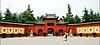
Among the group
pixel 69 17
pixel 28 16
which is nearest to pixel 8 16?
pixel 28 16

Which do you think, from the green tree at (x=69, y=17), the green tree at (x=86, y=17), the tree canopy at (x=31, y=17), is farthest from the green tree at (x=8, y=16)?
the green tree at (x=86, y=17)

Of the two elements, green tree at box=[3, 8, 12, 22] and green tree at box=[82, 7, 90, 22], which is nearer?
green tree at box=[3, 8, 12, 22]

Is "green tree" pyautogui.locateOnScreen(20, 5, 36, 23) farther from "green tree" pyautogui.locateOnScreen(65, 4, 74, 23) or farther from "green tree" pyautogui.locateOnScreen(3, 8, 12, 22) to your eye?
"green tree" pyautogui.locateOnScreen(65, 4, 74, 23)

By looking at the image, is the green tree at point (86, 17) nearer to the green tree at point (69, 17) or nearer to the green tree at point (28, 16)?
the green tree at point (69, 17)

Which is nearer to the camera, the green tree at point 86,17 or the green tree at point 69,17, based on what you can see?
the green tree at point 69,17

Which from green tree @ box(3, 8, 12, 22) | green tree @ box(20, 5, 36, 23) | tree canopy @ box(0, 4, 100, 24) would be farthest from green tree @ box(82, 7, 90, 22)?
green tree @ box(3, 8, 12, 22)

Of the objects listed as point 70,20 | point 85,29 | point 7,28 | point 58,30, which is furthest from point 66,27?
point 7,28

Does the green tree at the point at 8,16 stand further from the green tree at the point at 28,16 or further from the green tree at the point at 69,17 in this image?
the green tree at the point at 69,17

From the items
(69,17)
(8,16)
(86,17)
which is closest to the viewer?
(8,16)

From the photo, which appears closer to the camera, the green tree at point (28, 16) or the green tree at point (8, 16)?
the green tree at point (8, 16)

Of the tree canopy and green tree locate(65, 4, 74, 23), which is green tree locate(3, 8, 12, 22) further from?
green tree locate(65, 4, 74, 23)

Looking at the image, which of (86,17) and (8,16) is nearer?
(8,16)

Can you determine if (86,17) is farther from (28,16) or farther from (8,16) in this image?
(8,16)

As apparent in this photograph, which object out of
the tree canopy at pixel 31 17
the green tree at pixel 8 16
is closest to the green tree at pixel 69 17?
the tree canopy at pixel 31 17
